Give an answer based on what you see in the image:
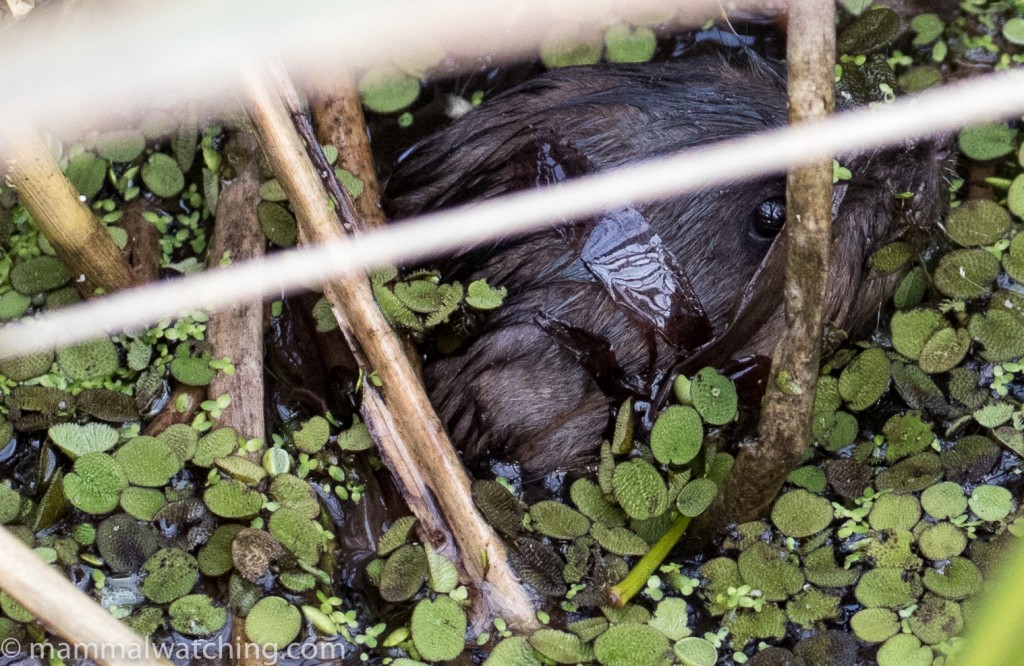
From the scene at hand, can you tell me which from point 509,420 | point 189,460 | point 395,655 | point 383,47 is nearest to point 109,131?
point 383,47

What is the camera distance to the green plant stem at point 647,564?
2.48 meters

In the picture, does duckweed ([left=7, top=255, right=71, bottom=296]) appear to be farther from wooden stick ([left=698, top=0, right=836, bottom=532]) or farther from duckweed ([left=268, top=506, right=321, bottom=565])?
wooden stick ([left=698, top=0, right=836, bottom=532])

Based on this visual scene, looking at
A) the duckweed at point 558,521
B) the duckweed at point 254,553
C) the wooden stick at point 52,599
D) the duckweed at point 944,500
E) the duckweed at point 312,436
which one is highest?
the wooden stick at point 52,599

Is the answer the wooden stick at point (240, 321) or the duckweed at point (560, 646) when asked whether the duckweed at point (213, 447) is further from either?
the duckweed at point (560, 646)

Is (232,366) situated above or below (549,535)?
above

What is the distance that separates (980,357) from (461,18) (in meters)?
2.19

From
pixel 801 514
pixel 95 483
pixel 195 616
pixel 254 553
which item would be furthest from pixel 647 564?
pixel 95 483

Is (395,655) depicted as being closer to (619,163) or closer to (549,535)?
(549,535)

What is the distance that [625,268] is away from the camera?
263 centimetres

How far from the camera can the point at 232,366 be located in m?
2.78

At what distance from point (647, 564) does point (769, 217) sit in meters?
1.11

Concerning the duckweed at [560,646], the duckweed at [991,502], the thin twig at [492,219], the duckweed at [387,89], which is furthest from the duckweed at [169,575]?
the duckweed at [991,502]

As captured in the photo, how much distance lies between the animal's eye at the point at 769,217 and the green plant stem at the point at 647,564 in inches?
35.8

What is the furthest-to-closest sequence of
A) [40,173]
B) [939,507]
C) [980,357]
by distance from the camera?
[980,357], [939,507], [40,173]
